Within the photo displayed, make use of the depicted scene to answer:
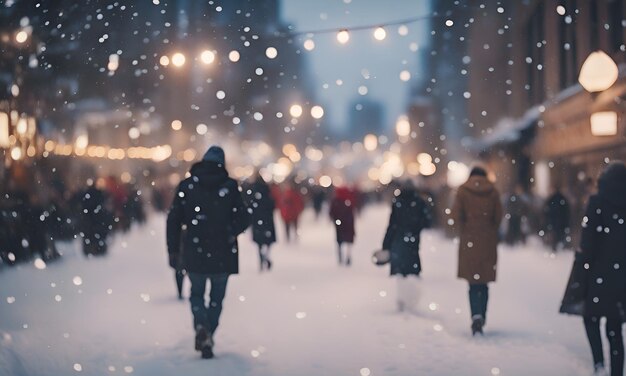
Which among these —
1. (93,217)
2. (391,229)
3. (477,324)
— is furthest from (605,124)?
(93,217)

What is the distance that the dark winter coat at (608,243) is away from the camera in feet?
20.1

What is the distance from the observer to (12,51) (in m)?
17.0

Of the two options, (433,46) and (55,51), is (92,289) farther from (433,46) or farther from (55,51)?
(433,46)

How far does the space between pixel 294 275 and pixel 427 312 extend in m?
4.43

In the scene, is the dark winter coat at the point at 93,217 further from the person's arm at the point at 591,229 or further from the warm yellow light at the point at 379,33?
the person's arm at the point at 591,229

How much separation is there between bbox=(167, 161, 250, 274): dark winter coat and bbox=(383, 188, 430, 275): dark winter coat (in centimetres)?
302

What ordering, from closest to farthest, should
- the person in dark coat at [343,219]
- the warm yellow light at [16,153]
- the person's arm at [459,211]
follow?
the person's arm at [459,211] → the person in dark coat at [343,219] → the warm yellow light at [16,153]

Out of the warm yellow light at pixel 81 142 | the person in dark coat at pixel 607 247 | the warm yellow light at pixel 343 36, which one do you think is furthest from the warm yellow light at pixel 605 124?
the warm yellow light at pixel 81 142

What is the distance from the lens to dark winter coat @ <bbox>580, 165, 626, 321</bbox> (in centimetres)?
611

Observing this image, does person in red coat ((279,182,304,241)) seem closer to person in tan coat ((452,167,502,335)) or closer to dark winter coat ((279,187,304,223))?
dark winter coat ((279,187,304,223))

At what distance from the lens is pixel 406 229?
9898 mm

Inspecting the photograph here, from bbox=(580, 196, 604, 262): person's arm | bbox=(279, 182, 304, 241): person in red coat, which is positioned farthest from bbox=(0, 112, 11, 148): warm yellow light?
bbox=(580, 196, 604, 262): person's arm

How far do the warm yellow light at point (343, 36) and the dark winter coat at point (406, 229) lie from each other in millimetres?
4871

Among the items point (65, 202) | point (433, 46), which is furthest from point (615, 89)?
point (433, 46)
